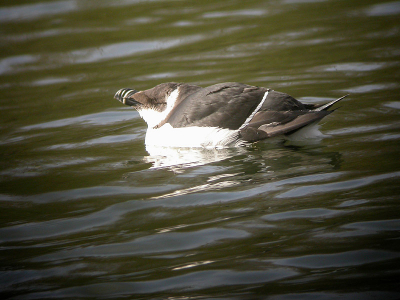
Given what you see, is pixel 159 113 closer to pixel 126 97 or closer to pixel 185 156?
pixel 126 97

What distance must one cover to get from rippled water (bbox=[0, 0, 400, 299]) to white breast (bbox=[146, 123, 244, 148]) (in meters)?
0.12

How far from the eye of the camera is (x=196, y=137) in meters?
5.57

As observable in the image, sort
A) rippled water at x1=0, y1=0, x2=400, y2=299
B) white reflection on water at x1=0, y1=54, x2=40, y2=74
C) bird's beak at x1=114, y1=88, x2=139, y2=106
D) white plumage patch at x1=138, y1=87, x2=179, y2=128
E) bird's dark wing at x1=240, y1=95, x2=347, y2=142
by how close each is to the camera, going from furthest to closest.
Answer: white reflection on water at x1=0, y1=54, x2=40, y2=74
bird's beak at x1=114, y1=88, x2=139, y2=106
white plumage patch at x1=138, y1=87, x2=179, y2=128
bird's dark wing at x1=240, y1=95, x2=347, y2=142
rippled water at x1=0, y1=0, x2=400, y2=299

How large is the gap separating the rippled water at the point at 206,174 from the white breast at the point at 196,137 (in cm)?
12

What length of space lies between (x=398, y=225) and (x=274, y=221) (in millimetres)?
873

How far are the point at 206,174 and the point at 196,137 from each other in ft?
2.58

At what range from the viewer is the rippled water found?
331 cm

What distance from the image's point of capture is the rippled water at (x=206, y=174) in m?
3.31

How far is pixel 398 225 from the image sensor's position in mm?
3537

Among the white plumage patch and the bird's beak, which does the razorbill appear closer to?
the white plumage patch

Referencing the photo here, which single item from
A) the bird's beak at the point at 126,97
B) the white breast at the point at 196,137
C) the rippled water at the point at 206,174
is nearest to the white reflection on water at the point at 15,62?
the rippled water at the point at 206,174

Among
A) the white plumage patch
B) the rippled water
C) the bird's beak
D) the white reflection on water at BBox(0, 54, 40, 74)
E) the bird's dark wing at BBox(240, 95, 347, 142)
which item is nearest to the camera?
the rippled water

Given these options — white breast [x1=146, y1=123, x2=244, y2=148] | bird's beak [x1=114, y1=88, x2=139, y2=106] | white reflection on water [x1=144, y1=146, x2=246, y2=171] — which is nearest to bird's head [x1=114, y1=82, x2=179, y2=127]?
bird's beak [x1=114, y1=88, x2=139, y2=106]

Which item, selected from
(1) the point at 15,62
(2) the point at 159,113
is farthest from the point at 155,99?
(1) the point at 15,62
